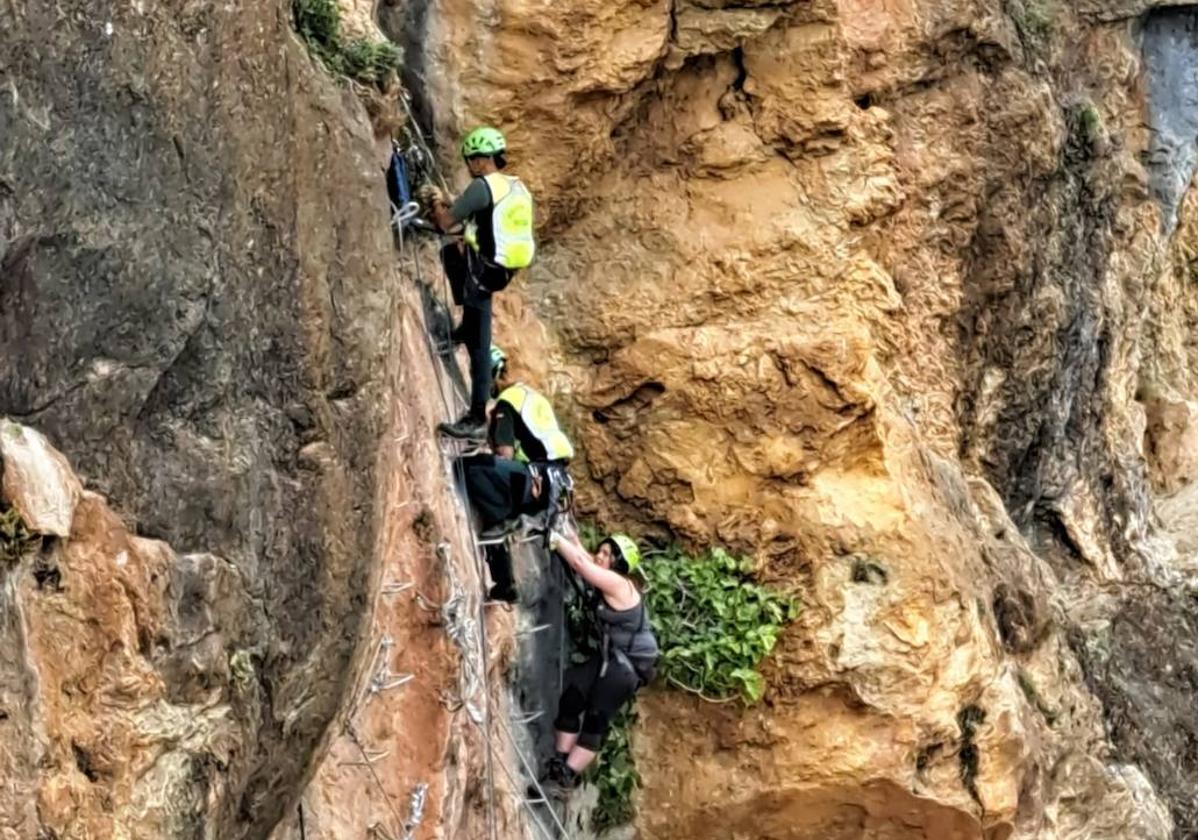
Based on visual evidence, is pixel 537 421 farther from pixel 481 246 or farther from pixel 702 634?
pixel 702 634

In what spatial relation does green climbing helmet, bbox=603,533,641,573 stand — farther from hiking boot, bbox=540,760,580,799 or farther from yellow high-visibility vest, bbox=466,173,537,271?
yellow high-visibility vest, bbox=466,173,537,271

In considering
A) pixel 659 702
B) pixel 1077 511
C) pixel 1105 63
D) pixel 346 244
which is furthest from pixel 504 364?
pixel 1105 63

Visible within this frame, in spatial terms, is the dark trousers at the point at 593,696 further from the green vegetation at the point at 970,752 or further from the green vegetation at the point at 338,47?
the green vegetation at the point at 338,47

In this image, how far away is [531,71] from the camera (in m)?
12.5

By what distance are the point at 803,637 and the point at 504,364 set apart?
8.72 ft

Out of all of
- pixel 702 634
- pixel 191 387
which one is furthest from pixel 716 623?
pixel 191 387

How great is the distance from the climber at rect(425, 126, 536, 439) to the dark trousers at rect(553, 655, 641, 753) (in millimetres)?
1942

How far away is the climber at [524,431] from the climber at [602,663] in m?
0.61

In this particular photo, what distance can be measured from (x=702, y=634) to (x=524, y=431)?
2.34 m

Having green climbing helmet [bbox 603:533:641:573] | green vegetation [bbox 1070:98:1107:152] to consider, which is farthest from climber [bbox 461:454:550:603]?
green vegetation [bbox 1070:98:1107:152]

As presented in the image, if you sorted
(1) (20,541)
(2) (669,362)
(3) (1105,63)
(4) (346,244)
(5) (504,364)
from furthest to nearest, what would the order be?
(3) (1105,63), (2) (669,362), (5) (504,364), (4) (346,244), (1) (20,541)

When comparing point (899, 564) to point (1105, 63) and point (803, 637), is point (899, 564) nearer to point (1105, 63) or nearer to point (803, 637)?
point (803, 637)

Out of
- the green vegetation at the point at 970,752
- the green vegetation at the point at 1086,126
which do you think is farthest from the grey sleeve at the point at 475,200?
the green vegetation at the point at 1086,126

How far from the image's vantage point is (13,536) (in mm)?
6816
